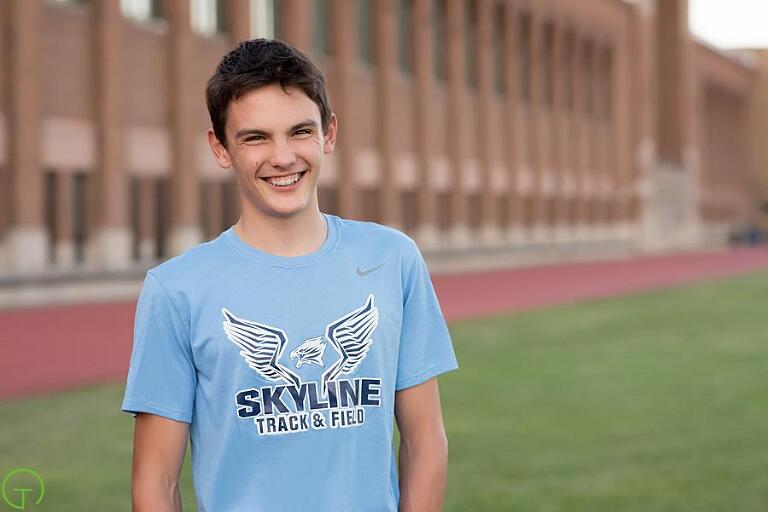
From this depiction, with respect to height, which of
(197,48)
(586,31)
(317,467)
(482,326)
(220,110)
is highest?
(586,31)

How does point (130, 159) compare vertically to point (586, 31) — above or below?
below

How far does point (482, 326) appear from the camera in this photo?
24328 millimetres

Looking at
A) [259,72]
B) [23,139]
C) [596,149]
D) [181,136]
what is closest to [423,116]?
[181,136]

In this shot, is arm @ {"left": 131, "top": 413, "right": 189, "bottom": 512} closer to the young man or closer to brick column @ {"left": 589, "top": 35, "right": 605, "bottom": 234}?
the young man

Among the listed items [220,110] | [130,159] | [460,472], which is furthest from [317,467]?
[130,159]

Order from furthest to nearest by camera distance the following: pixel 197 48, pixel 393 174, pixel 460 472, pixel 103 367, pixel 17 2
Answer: pixel 393 174 → pixel 197 48 → pixel 17 2 → pixel 103 367 → pixel 460 472

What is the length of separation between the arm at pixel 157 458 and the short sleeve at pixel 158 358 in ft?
0.13

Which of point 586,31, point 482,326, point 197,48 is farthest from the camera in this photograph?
point 586,31

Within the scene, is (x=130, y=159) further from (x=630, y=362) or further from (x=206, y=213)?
(x=630, y=362)

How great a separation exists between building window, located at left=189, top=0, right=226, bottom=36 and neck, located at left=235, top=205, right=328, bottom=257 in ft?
113

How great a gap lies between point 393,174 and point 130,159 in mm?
15331

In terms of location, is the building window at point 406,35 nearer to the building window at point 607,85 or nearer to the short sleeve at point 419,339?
the building window at point 607,85

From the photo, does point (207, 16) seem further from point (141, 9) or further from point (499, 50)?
point (499, 50)

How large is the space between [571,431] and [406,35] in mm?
39818
